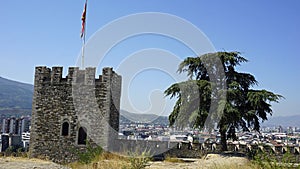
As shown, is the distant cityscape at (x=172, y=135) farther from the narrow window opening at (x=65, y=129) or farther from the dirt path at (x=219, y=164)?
the narrow window opening at (x=65, y=129)

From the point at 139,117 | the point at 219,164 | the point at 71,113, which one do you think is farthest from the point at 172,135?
the point at 219,164

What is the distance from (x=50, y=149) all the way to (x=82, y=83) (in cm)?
384

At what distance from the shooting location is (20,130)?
42344 millimetres

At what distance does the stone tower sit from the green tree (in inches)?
139

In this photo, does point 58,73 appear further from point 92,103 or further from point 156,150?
point 156,150

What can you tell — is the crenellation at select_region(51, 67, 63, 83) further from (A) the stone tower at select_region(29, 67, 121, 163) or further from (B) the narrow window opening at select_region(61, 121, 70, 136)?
(B) the narrow window opening at select_region(61, 121, 70, 136)

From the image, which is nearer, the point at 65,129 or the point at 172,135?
the point at 65,129

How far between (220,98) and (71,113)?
25.3 ft

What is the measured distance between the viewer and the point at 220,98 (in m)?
16.4

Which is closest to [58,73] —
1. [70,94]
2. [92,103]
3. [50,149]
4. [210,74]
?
[70,94]

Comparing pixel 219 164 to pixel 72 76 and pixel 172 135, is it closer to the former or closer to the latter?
pixel 72 76

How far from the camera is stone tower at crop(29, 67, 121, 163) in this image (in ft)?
55.9

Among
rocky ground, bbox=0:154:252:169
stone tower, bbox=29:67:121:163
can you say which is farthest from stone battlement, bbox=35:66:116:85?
rocky ground, bbox=0:154:252:169

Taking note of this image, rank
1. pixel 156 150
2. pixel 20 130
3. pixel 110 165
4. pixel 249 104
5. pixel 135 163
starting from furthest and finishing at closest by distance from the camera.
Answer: pixel 20 130 < pixel 156 150 < pixel 249 104 < pixel 110 165 < pixel 135 163
